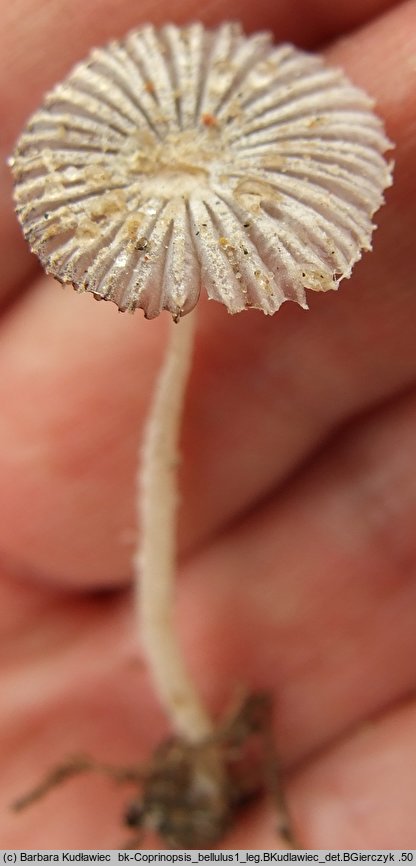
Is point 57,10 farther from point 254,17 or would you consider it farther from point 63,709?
point 63,709

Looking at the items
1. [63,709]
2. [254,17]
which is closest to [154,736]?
[63,709]

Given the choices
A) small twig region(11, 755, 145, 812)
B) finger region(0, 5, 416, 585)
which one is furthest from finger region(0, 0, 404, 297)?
small twig region(11, 755, 145, 812)

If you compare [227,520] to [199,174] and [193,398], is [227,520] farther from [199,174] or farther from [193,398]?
[199,174]

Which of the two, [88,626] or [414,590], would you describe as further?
[88,626]

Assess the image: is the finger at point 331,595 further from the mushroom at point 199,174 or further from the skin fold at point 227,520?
the mushroom at point 199,174

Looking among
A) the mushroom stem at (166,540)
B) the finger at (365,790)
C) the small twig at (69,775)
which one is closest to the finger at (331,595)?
the finger at (365,790)

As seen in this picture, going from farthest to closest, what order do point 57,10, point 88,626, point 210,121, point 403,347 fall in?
point 88,626
point 403,347
point 57,10
point 210,121
